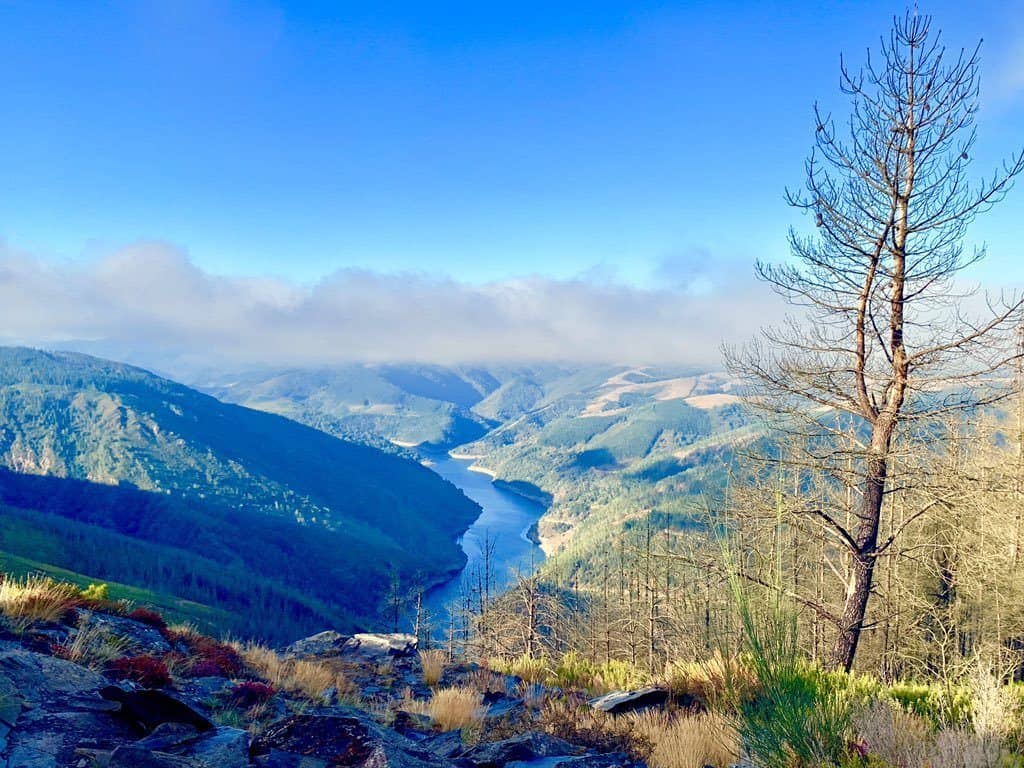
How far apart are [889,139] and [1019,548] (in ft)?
46.1

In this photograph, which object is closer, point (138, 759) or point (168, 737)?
point (138, 759)

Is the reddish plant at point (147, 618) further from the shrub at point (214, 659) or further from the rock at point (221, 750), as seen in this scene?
the rock at point (221, 750)

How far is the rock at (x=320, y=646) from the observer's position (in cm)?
1692

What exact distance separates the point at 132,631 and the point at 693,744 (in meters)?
9.56

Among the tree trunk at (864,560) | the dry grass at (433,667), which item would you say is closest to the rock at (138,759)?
the dry grass at (433,667)

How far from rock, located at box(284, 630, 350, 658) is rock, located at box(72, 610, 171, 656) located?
6.77 meters

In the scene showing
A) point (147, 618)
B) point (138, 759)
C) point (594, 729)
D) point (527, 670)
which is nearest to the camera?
point (138, 759)

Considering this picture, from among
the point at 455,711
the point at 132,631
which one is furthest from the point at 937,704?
the point at 132,631

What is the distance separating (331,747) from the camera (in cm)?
507

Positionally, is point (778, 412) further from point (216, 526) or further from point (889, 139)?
point (216, 526)

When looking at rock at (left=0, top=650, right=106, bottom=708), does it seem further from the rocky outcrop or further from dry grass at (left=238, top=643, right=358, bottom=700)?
dry grass at (left=238, top=643, right=358, bottom=700)

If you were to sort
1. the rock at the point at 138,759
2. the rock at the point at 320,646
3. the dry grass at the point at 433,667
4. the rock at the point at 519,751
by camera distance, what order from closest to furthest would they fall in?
the rock at the point at 138,759 < the rock at the point at 519,751 < the dry grass at the point at 433,667 < the rock at the point at 320,646

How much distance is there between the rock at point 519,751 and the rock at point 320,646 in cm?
1231

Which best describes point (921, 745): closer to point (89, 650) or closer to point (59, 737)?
point (59, 737)
